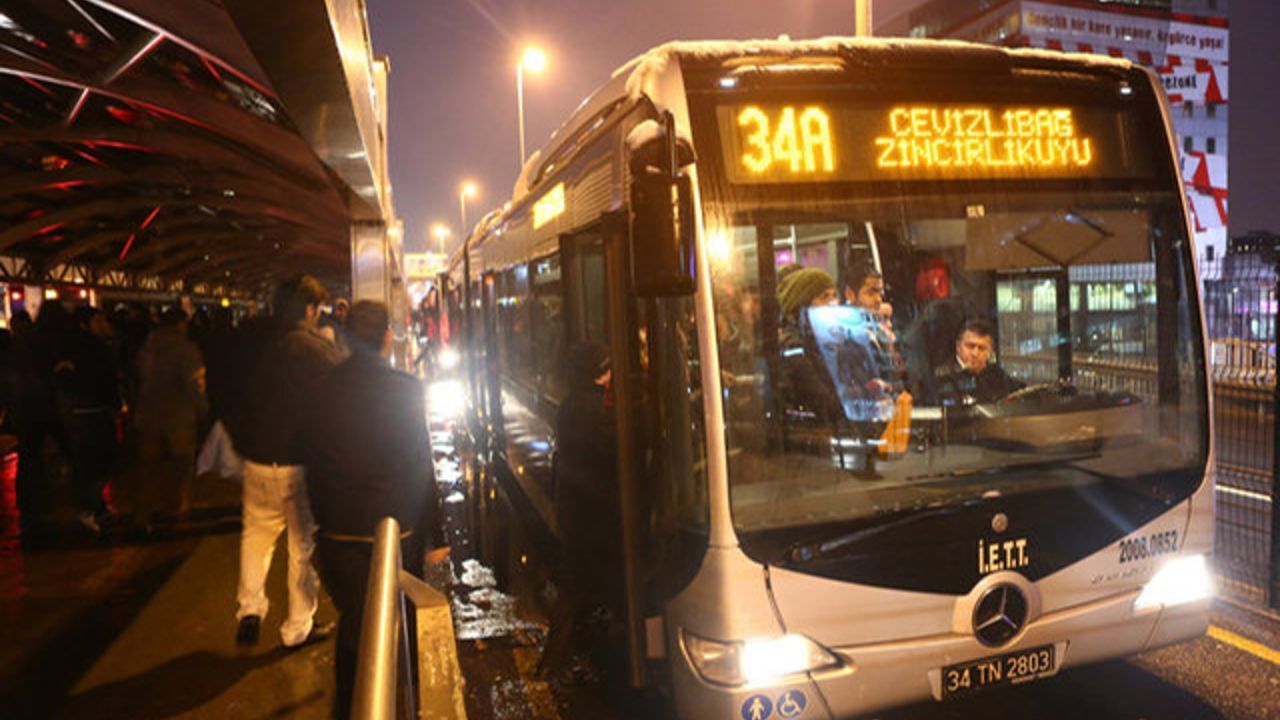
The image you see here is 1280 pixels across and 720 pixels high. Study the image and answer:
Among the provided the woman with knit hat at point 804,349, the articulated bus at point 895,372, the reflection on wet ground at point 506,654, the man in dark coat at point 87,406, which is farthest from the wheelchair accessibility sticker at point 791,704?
the man in dark coat at point 87,406

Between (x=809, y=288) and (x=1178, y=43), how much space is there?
267 feet

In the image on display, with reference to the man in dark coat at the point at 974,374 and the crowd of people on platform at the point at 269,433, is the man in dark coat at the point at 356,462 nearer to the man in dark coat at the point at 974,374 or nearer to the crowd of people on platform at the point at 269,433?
the crowd of people on platform at the point at 269,433

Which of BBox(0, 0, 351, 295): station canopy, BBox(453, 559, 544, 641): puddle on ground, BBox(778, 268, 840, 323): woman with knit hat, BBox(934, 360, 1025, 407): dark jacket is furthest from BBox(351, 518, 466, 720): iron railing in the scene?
BBox(0, 0, 351, 295): station canopy

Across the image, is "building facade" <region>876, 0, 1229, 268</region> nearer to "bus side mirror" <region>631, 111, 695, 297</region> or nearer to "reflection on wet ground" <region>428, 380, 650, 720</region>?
"reflection on wet ground" <region>428, 380, 650, 720</region>

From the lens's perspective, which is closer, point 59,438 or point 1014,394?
point 1014,394

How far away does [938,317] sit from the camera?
153 inches

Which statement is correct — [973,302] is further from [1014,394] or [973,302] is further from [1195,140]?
[1195,140]

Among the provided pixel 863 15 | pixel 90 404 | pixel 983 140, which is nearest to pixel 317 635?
pixel 90 404

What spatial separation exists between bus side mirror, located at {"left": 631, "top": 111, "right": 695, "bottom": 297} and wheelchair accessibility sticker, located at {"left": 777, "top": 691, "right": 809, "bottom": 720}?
1647 millimetres

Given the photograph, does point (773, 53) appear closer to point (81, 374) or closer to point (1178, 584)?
point (1178, 584)

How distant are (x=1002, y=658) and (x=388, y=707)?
2.75 meters

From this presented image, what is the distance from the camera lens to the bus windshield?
354cm

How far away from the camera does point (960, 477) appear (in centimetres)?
371

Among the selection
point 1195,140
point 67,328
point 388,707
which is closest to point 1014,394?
point 388,707
